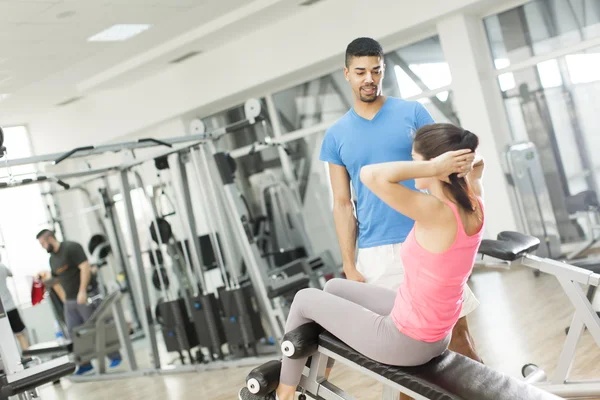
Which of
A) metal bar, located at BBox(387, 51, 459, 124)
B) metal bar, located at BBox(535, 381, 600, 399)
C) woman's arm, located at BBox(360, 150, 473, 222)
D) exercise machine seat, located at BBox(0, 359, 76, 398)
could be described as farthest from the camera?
metal bar, located at BBox(387, 51, 459, 124)

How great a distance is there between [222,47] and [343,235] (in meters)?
6.19

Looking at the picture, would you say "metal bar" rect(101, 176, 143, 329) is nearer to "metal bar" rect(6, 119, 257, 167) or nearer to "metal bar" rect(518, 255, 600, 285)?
"metal bar" rect(6, 119, 257, 167)

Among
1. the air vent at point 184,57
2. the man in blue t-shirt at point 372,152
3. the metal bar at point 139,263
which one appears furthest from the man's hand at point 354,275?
the air vent at point 184,57

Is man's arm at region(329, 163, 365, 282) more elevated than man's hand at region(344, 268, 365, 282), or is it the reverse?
man's arm at region(329, 163, 365, 282)

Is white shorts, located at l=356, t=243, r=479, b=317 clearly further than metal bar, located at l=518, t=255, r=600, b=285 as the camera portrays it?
No

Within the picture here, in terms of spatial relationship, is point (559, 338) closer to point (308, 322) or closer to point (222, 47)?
point (308, 322)

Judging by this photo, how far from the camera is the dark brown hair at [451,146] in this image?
6.70ft

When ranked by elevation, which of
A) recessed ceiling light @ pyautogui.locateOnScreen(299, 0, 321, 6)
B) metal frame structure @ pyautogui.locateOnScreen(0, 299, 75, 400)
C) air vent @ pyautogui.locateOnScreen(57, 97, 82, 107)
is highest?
air vent @ pyautogui.locateOnScreen(57, 97, 82, 107)

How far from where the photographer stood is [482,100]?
6762 millimetres

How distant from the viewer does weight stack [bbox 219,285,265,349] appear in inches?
211

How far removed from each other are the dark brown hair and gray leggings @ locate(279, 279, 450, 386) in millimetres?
434

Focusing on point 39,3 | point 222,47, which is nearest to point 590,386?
point 39,3

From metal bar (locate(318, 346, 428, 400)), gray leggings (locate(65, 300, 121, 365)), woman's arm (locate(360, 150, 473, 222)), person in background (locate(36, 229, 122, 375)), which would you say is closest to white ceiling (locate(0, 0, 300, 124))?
person in background (locate(36, 229, 122, 375))

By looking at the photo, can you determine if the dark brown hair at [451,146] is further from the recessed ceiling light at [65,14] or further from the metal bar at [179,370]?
the recessed ceiling light at [65,14]
